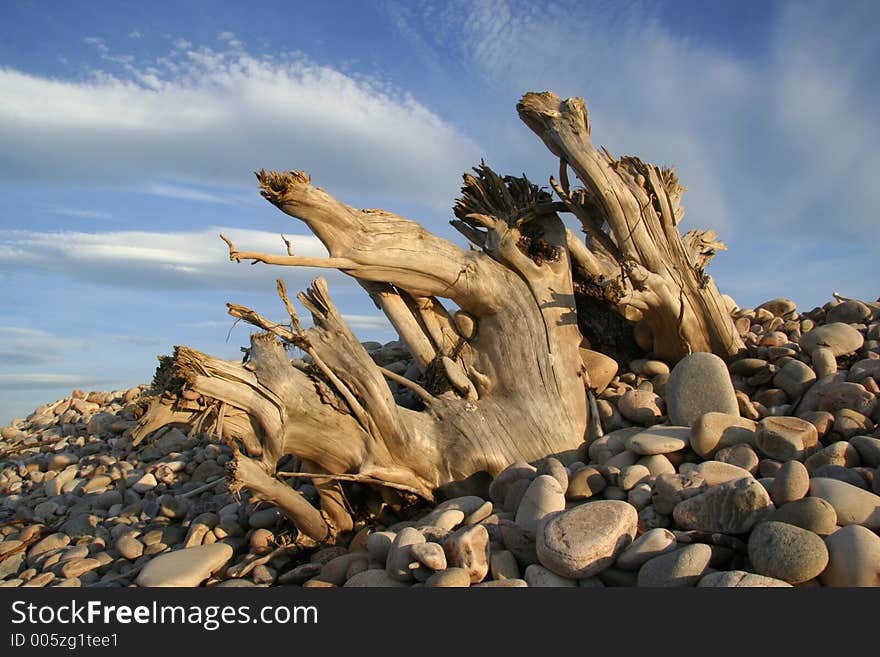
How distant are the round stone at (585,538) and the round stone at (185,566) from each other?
278cm

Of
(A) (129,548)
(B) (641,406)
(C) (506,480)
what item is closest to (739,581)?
(C) (506,480)

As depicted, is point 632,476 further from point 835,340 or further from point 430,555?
point 835,340

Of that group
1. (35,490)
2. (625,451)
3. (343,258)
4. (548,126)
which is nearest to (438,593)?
(625,451)

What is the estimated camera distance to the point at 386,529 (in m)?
6.31

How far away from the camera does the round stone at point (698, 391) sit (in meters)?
6.71

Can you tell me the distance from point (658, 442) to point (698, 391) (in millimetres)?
1174

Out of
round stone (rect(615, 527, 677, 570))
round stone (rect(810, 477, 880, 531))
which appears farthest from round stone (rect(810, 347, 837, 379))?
round stone (rect(615, 527, 677, 570))

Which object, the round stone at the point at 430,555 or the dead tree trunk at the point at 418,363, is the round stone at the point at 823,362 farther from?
the round stone at the point at 430,555

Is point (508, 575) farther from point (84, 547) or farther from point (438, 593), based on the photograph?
point (84, 547)

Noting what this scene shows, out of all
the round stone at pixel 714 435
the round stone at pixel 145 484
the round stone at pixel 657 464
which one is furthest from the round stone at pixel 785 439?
the round stone at pixel 145 484

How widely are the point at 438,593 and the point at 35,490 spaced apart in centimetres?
714

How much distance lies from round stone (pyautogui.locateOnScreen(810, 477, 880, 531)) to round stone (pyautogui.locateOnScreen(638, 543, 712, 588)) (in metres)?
1.20

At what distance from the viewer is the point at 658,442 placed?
19.4 ft

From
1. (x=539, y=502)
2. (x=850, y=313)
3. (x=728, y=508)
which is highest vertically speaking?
(x=850, y=313)
